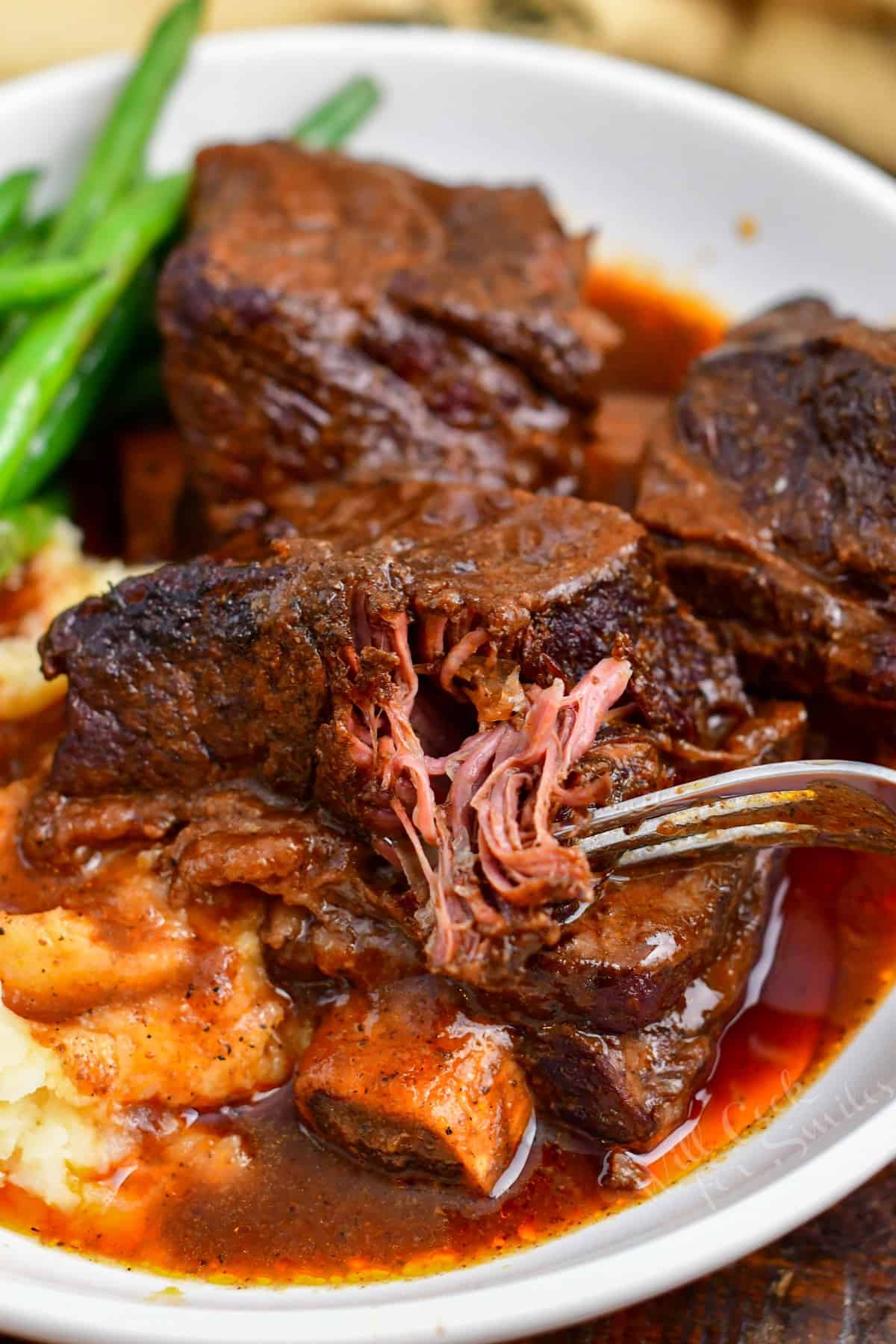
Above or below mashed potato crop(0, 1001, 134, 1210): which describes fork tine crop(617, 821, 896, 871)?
above

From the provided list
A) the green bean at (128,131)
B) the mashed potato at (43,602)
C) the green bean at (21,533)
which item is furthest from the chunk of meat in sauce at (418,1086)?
the green bean at (128,131)

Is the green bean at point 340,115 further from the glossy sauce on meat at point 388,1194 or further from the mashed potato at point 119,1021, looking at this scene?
→ the glossy sauce on meat at point 388,1194

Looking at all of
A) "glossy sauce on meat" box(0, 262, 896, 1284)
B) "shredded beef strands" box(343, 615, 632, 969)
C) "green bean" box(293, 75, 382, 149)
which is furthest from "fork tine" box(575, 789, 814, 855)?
"green bean" box(293, 75, 382, 149)

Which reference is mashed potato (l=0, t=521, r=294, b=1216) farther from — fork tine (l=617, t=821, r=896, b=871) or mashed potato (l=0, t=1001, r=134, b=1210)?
fork tine (l=617, t=821, r=896, b=871)

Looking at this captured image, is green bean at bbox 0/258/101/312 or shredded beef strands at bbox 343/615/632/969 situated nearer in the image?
shredded beef strands at bbox 343/615/632/969

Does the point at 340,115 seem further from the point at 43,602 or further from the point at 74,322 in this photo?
the point at 43,602

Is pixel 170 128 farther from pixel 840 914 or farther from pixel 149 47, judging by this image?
pixel 840 914

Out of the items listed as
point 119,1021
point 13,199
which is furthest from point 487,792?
point 13,199
